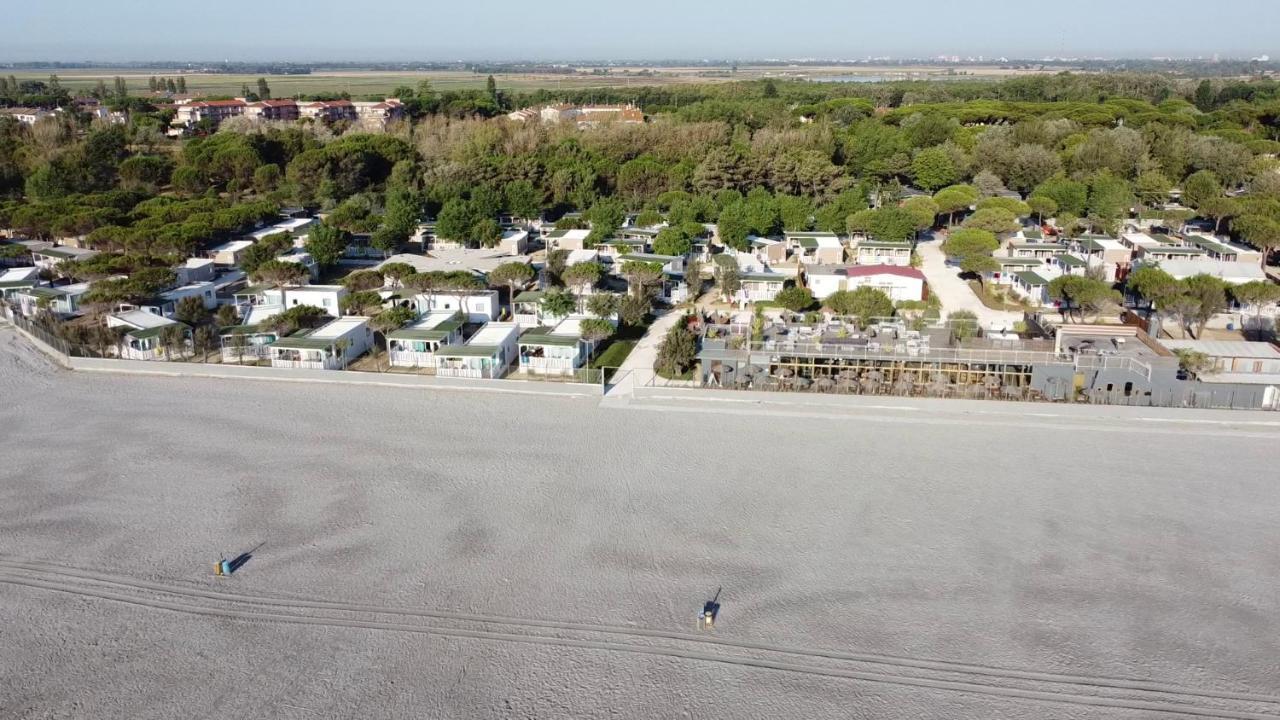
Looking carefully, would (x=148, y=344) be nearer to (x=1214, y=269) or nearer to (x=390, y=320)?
(x=390, y=320)

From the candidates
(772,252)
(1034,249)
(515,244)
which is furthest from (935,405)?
(515,244)

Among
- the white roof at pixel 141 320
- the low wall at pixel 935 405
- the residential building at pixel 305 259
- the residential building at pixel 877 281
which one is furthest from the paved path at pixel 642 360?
the residential building at pixel 305 259

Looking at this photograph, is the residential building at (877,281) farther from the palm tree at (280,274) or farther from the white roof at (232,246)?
the white roof at (232,246)

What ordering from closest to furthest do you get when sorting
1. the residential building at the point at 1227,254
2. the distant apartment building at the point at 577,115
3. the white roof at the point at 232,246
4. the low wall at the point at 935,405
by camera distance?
the low wall at the point at 935,405
the residential building at the point at 1227,254
the white roof at the point at 232,246
the distant apartment building at the point at 577,115

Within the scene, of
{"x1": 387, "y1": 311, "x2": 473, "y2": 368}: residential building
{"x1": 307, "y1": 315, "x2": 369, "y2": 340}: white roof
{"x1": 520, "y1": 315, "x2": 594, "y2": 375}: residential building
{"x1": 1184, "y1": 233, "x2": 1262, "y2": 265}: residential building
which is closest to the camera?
{"x1": 520, "y1": 315, "x2": 594, "y2": 375}: residential building

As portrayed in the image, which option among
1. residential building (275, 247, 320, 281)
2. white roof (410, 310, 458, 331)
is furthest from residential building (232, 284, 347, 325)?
residential building (275, 247, 320, 281)

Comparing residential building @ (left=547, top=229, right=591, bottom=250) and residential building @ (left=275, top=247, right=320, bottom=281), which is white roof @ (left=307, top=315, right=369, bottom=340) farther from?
residential building @ (left=547, top=229, right=591, bottom=250)

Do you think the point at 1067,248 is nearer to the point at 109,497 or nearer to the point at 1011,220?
the point at 1011,220
